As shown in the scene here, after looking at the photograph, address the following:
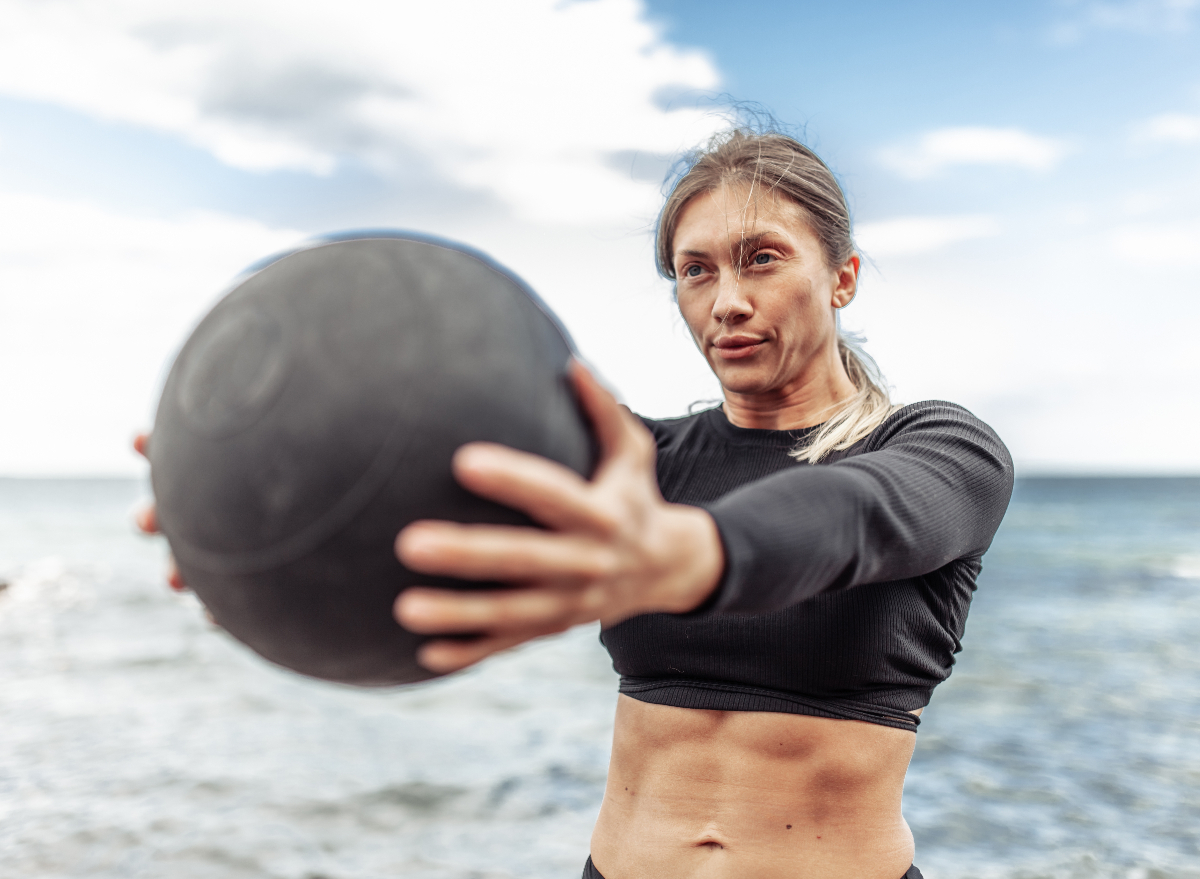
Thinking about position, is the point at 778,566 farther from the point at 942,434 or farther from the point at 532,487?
the point at 942,434

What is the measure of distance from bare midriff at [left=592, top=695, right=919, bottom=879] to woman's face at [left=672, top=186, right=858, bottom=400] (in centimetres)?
89

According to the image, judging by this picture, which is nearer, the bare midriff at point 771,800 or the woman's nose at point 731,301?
the bare midriff at point 771,800

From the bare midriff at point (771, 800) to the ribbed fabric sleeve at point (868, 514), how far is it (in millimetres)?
585

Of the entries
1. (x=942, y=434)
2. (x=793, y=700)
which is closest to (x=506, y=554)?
(x=942, y=434)

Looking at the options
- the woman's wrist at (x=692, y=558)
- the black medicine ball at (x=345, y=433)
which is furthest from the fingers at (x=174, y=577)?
the woman's wrist at (x=692, y=558)

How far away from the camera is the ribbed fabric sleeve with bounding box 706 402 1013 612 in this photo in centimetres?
125

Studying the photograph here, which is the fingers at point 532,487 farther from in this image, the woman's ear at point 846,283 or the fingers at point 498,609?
the woman's ear at point 846,283

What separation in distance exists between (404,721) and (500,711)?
118 centimetres

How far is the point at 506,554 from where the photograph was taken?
98 centimetres

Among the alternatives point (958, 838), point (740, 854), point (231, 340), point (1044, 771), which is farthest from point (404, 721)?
point (231, 340)

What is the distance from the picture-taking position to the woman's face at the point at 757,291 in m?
2.32

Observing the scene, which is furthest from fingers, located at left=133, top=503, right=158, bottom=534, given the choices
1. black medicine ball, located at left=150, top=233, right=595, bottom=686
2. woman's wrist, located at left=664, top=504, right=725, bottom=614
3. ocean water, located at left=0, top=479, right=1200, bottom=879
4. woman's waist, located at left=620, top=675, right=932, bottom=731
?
ocean water, located at left=0, top=479, right=1200, bottom=879

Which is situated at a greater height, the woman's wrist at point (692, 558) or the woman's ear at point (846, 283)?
the woman's ear at point (846, 283)

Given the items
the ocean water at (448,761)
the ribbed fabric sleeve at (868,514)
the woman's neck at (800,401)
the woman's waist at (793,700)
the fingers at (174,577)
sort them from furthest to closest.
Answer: the ocean water at (448,761), the woman's neck at (800,401), the woman's waist at (793,700), the fingers at (174,577), the ribbed fabric sleeve at (868,514)
